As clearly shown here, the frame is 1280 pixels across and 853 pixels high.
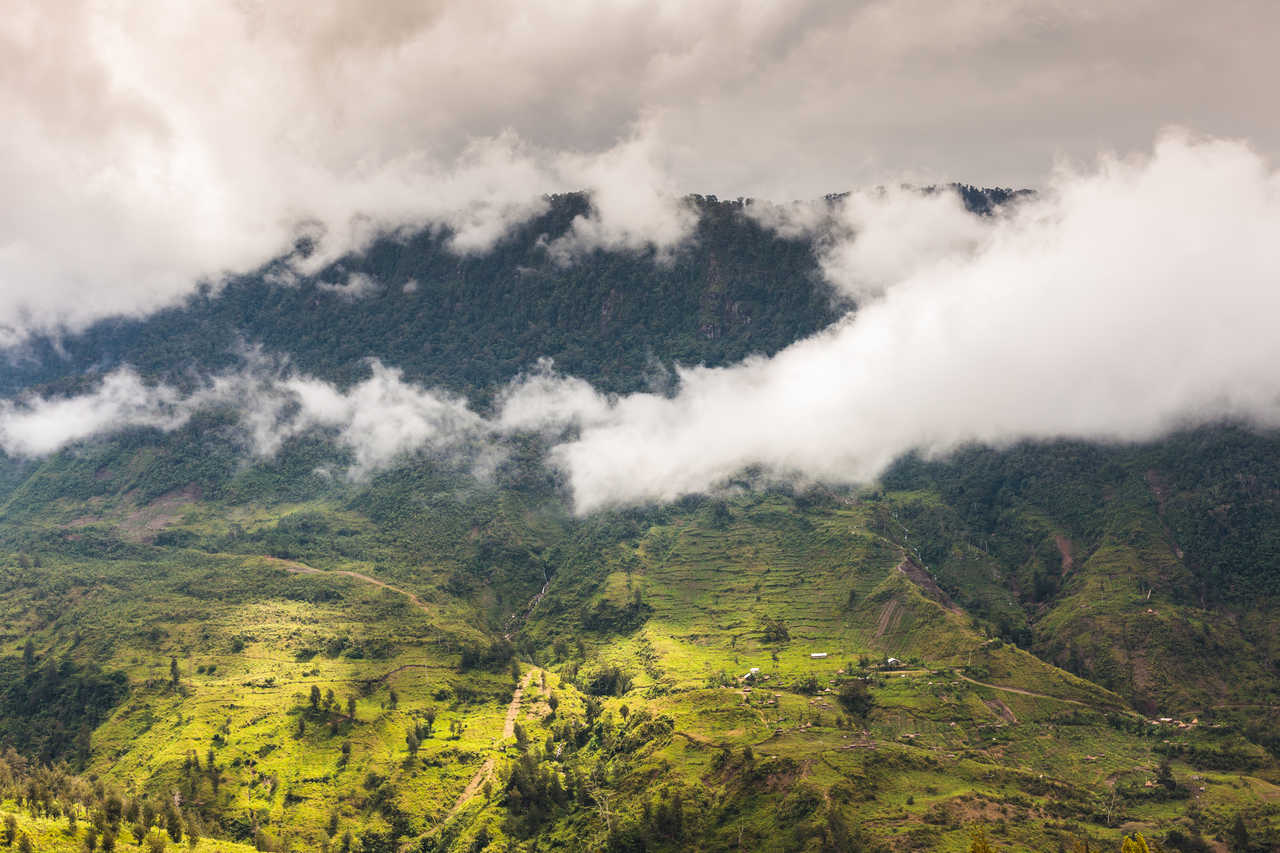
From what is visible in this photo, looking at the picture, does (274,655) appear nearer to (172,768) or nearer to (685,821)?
(172,768)

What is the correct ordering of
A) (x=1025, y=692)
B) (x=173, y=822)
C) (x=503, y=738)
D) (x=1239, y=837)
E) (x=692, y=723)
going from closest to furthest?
(x=173, y=822)
(x=1239, y=837)
(x=692, y=723)
(x=1025, y=692)
(x=503, y=738)

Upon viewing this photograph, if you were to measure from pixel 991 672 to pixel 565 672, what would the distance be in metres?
87.0

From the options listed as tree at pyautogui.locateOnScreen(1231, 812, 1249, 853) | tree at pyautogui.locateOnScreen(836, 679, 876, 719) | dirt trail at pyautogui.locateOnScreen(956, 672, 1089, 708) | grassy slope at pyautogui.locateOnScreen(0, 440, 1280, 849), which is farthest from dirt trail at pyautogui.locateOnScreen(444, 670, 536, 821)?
tree at pyautogui.locateOnScreen(1231, 812, 1249, 853)

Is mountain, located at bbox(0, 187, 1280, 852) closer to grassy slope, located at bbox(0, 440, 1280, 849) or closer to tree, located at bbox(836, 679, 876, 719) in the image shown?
grassy slope, located at bbox(0, 440, 1280, 849)

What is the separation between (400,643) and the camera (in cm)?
17775

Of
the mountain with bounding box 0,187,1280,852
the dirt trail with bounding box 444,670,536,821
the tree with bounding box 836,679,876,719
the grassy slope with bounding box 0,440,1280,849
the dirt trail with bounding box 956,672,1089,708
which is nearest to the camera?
the mountain with bounding box 0,187,1280,852

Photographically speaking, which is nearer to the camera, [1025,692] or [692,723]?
[692,723]

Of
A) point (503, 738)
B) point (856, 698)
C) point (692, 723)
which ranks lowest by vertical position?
point (503, 738)

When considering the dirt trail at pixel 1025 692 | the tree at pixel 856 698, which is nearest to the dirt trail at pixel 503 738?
the tree at pixel 856 698

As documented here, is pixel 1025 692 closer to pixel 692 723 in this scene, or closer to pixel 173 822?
pixel 692 723

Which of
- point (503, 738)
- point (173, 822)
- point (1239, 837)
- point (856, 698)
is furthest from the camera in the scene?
point (503, 738)

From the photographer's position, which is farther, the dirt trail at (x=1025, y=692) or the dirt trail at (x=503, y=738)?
the dirt trail at (x=1025, y=692)

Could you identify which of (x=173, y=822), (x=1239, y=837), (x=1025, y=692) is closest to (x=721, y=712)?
(x=1025, y=692)

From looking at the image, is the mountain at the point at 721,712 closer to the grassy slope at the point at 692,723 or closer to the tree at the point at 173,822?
the tree at the point at 173,822
